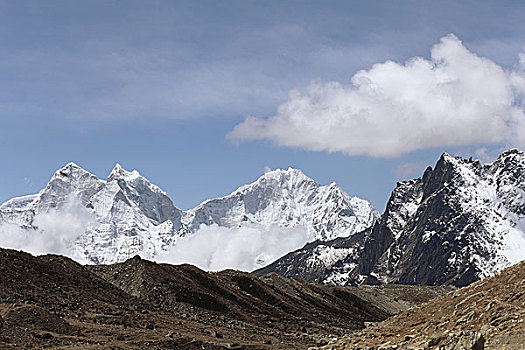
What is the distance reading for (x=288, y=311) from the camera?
94.9 meters

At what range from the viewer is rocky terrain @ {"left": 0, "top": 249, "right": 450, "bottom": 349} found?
43125 mm

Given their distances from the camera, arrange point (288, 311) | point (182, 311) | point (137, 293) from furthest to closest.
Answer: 1. point (288, 311)
2. point (137, 293)
3. point (182, 311)

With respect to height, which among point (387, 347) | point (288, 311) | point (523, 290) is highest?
point (288, 311)

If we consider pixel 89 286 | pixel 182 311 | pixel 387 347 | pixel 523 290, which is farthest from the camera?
pixel 182 311

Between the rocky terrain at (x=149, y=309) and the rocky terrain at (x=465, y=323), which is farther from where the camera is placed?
the rocky terrain at (x=149, y=309)

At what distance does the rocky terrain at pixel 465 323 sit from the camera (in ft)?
67.9

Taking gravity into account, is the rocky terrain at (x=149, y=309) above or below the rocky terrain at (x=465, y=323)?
above

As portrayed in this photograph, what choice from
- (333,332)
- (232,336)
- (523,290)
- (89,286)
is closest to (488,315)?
(523,290)

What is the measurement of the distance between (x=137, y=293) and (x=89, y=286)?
12474mm

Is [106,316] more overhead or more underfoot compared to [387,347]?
more overhead

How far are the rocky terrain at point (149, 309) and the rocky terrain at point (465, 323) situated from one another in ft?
56.2

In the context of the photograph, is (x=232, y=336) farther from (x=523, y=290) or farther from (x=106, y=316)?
(x=523, y=290)

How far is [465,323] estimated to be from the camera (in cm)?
2491

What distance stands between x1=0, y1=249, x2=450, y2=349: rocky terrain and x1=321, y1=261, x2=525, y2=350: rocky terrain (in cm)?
1713
